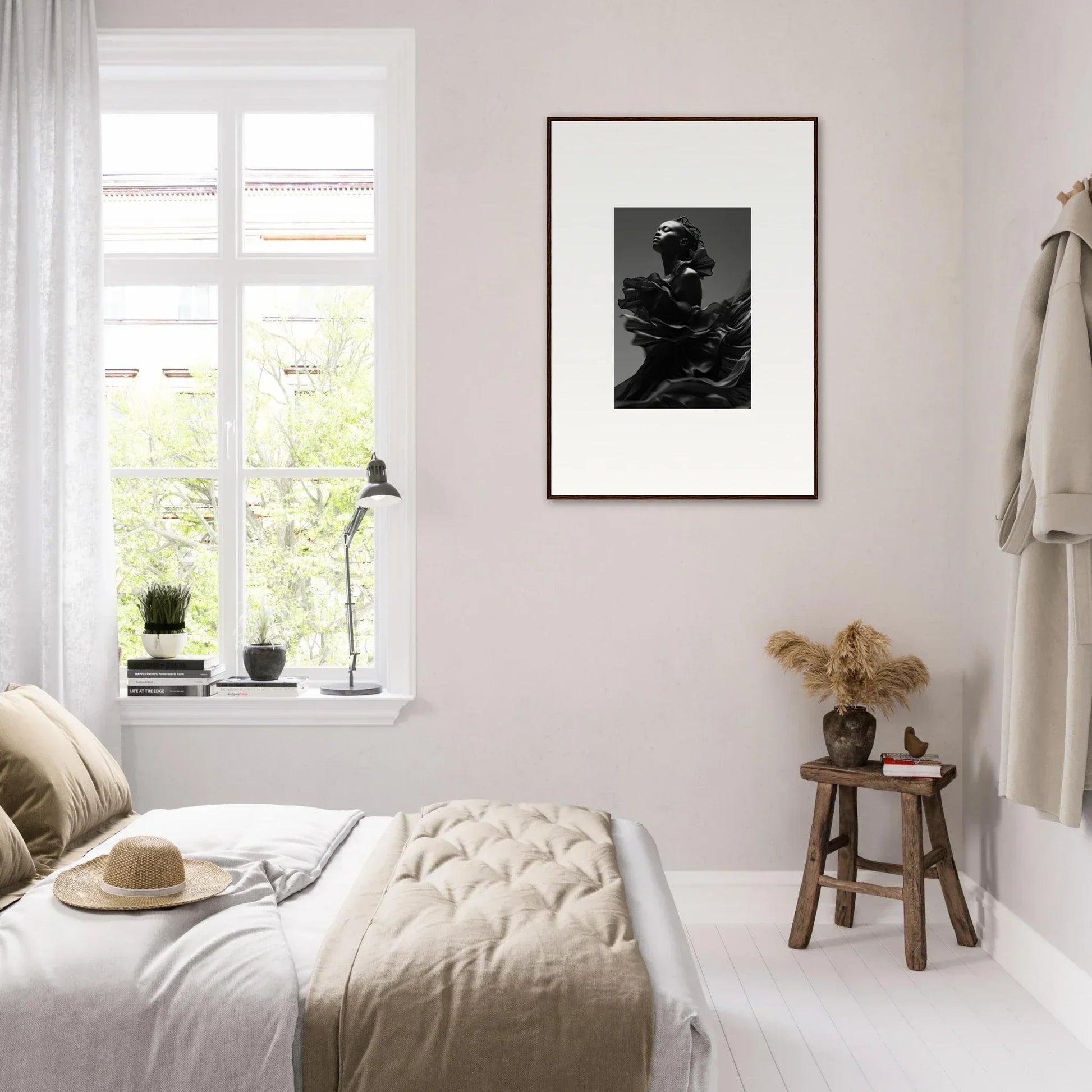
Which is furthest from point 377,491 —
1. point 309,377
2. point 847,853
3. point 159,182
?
point 847,853

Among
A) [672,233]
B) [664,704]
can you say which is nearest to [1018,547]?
[664,704]

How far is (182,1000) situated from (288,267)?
2.36 meters

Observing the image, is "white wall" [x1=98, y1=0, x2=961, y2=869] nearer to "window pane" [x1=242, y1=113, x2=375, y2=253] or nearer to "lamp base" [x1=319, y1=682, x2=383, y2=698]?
"lamp base" [x1=319, y1=682, x2=383, y2=698]

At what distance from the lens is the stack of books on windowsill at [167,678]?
120 inches

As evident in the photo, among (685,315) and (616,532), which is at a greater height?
(685,315)

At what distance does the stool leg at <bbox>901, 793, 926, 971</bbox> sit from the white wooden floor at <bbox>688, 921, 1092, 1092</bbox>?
0.06 metres

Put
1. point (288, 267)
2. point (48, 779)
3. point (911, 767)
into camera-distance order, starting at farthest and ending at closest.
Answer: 1. point (288, 267)
2. point (911, 767)
3. point (48, 779)

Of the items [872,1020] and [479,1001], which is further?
[872,1020]

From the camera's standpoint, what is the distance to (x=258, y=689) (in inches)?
120

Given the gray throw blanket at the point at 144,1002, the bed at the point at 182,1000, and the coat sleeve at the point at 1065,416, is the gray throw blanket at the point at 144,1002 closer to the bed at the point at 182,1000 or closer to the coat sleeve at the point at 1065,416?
the bed at the point at 182,1000

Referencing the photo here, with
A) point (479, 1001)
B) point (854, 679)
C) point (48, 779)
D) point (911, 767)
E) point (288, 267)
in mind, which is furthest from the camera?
point (288, 267)

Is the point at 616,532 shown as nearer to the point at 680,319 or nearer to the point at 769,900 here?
the point at 680,319

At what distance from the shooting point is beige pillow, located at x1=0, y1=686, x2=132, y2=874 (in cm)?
200

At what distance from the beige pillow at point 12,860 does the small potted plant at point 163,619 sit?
1224 mm
